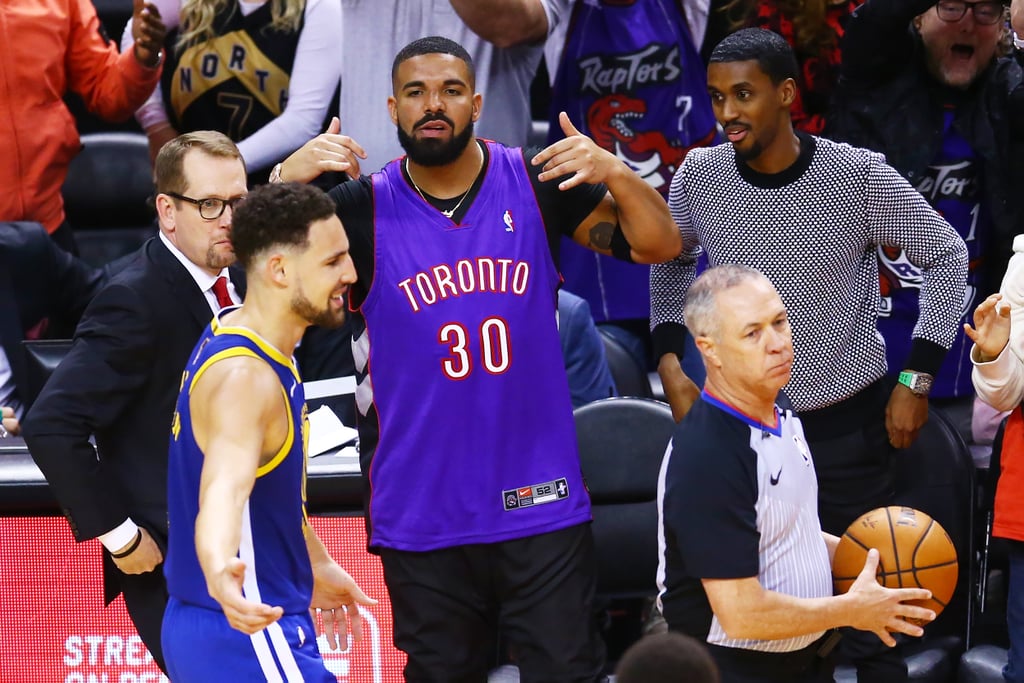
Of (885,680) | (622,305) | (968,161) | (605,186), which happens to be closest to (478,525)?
(605,186)

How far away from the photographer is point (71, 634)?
4.96 m

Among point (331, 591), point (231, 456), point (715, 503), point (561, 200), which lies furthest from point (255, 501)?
point (561, 200)

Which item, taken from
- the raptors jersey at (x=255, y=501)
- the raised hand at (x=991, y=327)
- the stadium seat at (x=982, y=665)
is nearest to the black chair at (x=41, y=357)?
the raptors jersey at (x=255, y=501)

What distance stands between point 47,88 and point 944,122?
3.54 meters

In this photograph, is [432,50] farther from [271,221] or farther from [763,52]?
[763,52]

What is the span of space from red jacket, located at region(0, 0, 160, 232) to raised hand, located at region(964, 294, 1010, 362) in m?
3.48

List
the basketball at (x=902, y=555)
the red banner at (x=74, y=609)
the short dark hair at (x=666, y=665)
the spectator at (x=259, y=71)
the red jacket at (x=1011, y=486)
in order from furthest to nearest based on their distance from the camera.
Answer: the spectator at (x=259, y=71)
the red banner at (x=74, y=609)
the red jacket at (x=1011, y=486)
the basketball at (x=902, y=555)
the short dark hair at (x=666, y=665)

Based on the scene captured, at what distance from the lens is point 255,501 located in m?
3.56

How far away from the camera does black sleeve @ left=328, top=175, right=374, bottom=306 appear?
4285 millimetres

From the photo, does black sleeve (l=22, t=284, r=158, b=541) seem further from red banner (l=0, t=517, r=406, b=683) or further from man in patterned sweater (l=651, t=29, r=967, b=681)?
man in patterned sweater (l=651, t=29, r=967, b=681)

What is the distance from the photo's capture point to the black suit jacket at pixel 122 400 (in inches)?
163

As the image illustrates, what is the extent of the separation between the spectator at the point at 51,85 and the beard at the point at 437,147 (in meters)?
2.15

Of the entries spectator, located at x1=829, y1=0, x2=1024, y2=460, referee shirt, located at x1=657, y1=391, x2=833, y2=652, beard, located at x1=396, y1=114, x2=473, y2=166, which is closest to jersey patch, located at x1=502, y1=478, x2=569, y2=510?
referee shirt, located at x1=657, y1=391, x2=833, y2=652

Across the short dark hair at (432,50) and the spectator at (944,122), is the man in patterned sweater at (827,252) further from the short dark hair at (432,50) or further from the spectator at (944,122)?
the short dark hair at (432,50)
